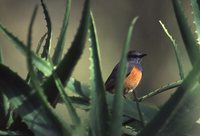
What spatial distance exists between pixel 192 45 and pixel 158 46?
5.92 meters

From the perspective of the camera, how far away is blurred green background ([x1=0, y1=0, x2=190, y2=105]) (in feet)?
20.4

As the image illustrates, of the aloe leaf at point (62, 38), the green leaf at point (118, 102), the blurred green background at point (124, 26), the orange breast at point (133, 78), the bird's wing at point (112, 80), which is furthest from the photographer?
the blurred green background at point (124, 26)

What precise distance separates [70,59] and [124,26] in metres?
5.95

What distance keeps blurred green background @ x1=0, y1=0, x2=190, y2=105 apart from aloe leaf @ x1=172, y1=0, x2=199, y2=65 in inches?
213

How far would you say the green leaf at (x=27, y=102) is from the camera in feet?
2.19

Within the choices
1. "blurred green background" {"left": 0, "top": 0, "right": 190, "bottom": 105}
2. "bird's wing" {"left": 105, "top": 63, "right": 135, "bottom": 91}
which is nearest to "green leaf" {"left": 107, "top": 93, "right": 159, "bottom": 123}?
"bird's wing" {"left": 105, "top": 63, "right": 135, "bottom": 91}

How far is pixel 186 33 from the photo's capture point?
2.26ft

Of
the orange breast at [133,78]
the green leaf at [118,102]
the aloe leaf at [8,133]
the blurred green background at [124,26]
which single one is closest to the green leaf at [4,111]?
the aloe leaf at [8,133]

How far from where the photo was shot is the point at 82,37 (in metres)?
0.64

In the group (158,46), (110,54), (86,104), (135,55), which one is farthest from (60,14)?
(86,104)

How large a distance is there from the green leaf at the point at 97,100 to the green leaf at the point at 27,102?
4cm

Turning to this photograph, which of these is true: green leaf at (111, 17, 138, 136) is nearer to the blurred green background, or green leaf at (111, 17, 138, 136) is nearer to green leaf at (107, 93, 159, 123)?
green leaf at (107, 93, 159, 123)

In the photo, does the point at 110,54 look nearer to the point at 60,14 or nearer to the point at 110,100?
the point at 60,14

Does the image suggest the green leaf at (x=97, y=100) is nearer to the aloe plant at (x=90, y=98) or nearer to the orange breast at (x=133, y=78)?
the aloe plant at (x=90, y=98)
